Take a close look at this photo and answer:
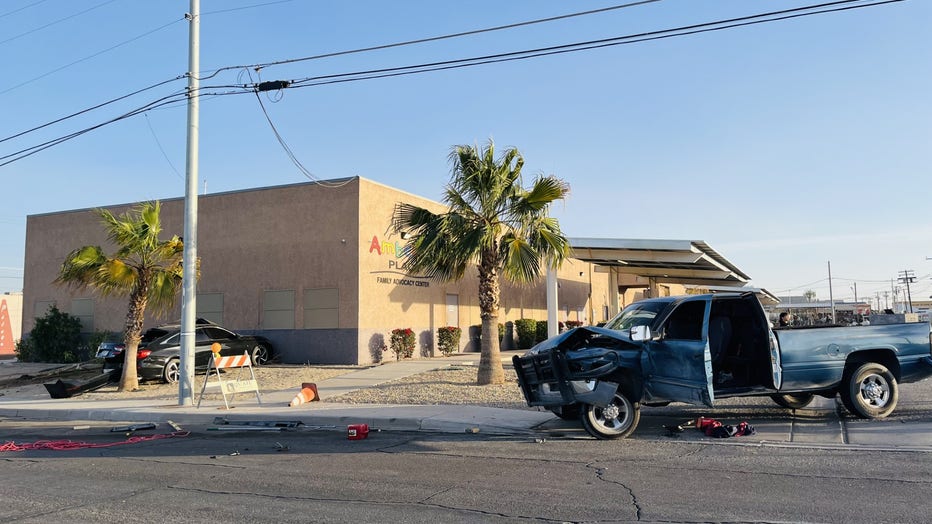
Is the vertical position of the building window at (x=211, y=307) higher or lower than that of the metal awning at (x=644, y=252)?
lower

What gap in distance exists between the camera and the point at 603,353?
963cm

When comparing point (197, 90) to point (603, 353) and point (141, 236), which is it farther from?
point (603, 353)

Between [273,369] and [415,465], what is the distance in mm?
13204

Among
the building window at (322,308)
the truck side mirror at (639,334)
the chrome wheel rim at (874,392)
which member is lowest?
the chrome wheel rim at (874,392)

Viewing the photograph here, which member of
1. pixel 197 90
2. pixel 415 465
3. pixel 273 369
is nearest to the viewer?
pixel 415 465

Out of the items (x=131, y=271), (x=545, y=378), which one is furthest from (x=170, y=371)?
(x=545, y=378)

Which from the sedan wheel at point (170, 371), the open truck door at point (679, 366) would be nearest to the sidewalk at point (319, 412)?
the open truck door at point (679, 366)

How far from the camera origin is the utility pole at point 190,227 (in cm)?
1448

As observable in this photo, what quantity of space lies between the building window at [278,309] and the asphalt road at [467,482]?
12.2 metres

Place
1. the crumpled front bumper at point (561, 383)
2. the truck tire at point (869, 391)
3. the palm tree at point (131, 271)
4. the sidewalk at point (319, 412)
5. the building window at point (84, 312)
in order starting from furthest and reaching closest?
the building window at point (84, 312) → the palm tree at point (131, 271) → the sidewalk at point (319, 412) → the truck tire at point (869, 391) → the crumpled front bumper at point (561, 383)

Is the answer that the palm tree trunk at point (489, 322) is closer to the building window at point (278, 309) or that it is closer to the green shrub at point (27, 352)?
the building window at point (278, 309)

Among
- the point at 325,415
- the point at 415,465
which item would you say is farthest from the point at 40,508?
the point at 325,415

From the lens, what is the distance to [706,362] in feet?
30.0

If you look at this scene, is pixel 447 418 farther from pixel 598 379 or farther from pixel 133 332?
pixel 133 332
